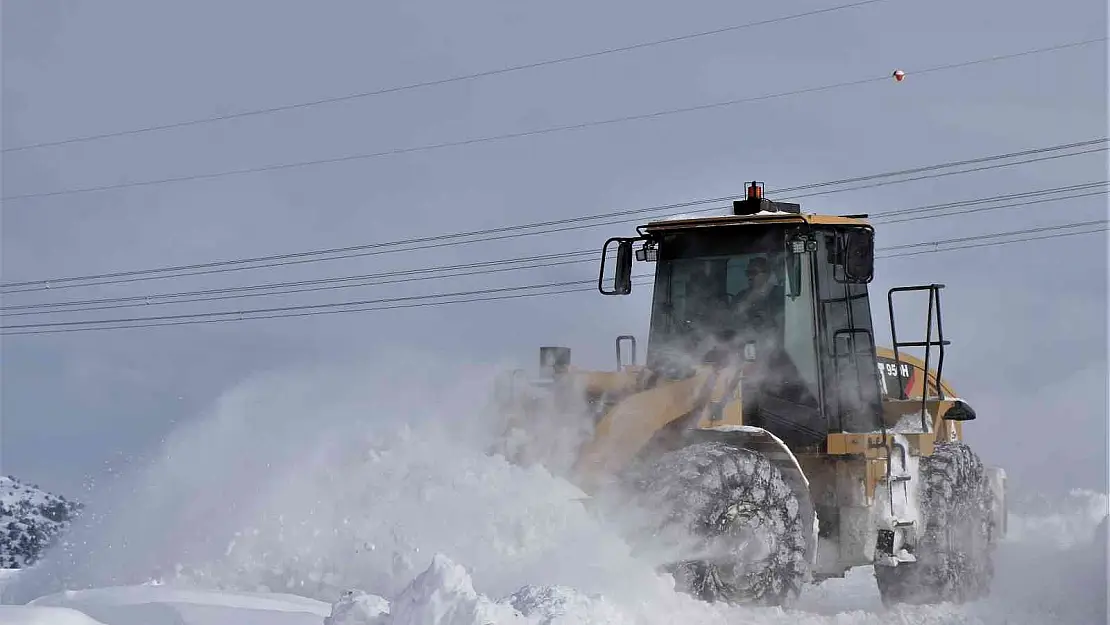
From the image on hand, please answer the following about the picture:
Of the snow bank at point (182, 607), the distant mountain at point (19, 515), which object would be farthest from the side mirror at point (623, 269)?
the distant mountain at point (19, 515)

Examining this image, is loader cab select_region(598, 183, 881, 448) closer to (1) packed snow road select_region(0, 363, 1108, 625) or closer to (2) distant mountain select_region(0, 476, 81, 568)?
(1) packed snow road select_region(0, 363, 1108, 625)

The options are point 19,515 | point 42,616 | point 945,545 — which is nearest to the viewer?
point 42,616

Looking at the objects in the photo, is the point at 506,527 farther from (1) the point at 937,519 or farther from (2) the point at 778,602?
(1) the point at 937,519

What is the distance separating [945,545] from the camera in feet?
41.5

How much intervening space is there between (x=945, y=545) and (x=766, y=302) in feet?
8.97

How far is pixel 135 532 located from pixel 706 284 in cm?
465

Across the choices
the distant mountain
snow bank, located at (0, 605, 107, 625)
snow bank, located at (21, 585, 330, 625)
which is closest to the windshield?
snow bank, located at (21, 585, 330, 625)

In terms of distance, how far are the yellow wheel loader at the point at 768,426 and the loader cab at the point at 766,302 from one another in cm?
1

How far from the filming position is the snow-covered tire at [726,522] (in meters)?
9.73

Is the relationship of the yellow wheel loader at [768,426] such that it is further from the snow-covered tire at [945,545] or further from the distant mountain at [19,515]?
the distant mountain at [19,515]

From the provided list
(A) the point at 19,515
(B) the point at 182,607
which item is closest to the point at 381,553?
(B) the point at 182,607

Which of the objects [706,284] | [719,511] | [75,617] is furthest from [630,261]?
[75,617]

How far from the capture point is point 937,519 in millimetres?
12625

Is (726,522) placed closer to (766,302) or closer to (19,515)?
(766,302)
